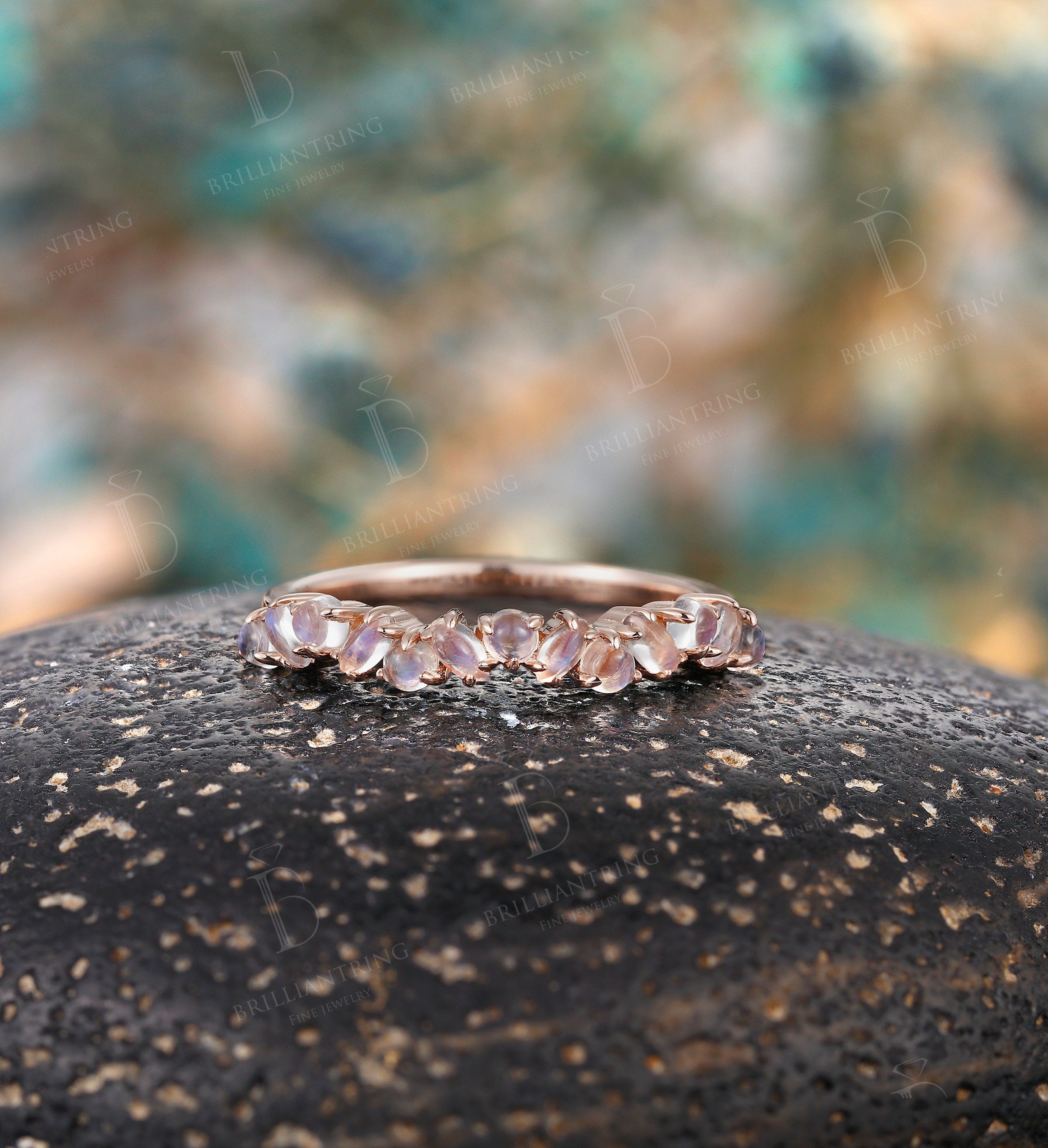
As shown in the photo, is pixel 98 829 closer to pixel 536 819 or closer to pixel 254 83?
pixel 536 819

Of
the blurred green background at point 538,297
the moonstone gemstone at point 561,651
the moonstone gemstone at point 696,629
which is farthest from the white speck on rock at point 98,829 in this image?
the blurred green background at point 538,297

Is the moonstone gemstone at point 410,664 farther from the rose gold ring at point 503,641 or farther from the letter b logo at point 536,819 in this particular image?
the letter b logo at point 536,819

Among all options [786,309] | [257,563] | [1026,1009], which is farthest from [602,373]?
[1026,1009]

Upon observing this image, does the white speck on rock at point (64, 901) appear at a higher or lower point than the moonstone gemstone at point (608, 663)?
higher

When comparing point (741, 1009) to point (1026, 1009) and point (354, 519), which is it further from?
point (354, 519)

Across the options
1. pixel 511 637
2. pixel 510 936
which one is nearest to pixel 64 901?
pixel 510 936
